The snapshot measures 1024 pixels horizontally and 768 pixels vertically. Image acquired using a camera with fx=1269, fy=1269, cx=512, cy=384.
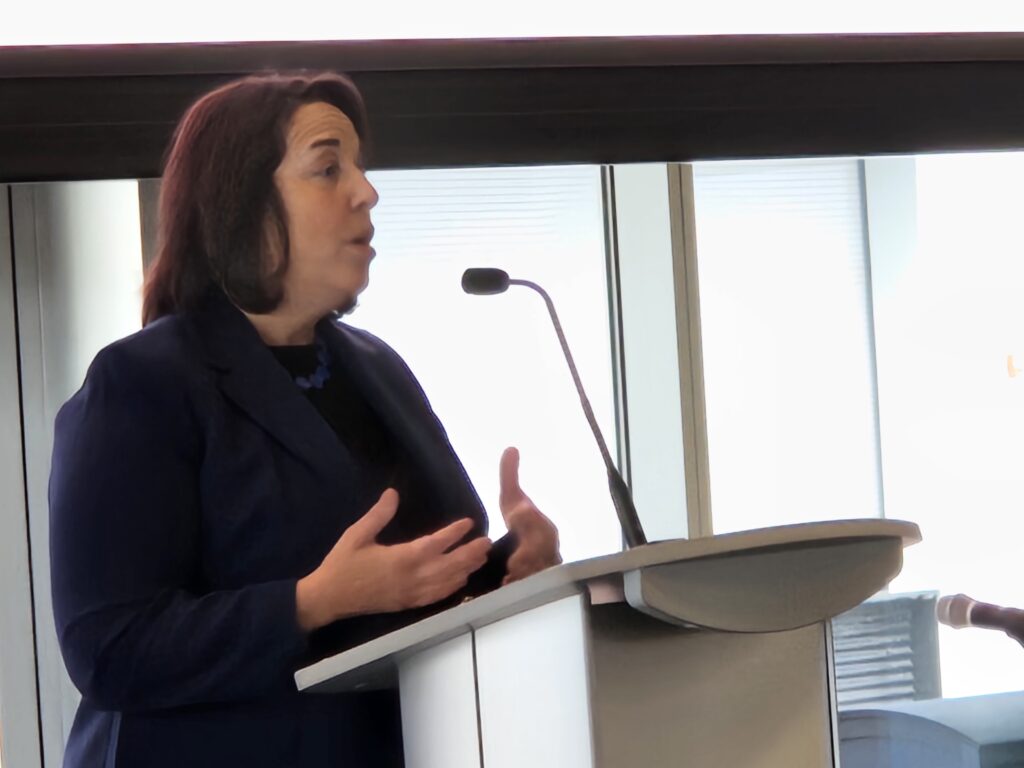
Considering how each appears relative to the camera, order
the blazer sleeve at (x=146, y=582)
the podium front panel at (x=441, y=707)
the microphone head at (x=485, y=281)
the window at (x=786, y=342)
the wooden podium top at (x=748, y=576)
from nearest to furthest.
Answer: the wooden podium top at (x=748, y=576)
the podium front panel at (x=441, y=707)
the blazer sleeve at (x=146, y=582)
the microphone head at (x=485, y=281)
the window at (x=786, y=342)

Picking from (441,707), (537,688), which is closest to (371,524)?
(441,707)

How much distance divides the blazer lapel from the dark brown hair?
0.05 m

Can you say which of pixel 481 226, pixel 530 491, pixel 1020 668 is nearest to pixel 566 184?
pixel 481 226

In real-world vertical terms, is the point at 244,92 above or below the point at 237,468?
above

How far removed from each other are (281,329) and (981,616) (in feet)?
2.93

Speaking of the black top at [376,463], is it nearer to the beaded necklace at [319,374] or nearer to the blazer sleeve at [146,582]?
the beaded necklace at [319,374]

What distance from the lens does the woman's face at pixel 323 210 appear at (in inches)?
66.6

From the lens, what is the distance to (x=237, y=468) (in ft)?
4.56

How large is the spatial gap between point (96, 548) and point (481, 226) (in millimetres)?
1030

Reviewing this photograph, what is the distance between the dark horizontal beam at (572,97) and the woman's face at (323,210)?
0.50 ft

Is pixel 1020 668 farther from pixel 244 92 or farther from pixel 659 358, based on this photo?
pixel 244 92

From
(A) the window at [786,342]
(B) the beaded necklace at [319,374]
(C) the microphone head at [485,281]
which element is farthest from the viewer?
(A) the window at [786,342]

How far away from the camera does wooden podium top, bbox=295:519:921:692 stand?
2.44ft

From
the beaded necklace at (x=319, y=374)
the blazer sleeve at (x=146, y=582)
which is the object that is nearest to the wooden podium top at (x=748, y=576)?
the blazer sleeve at (x=146, y=582)
